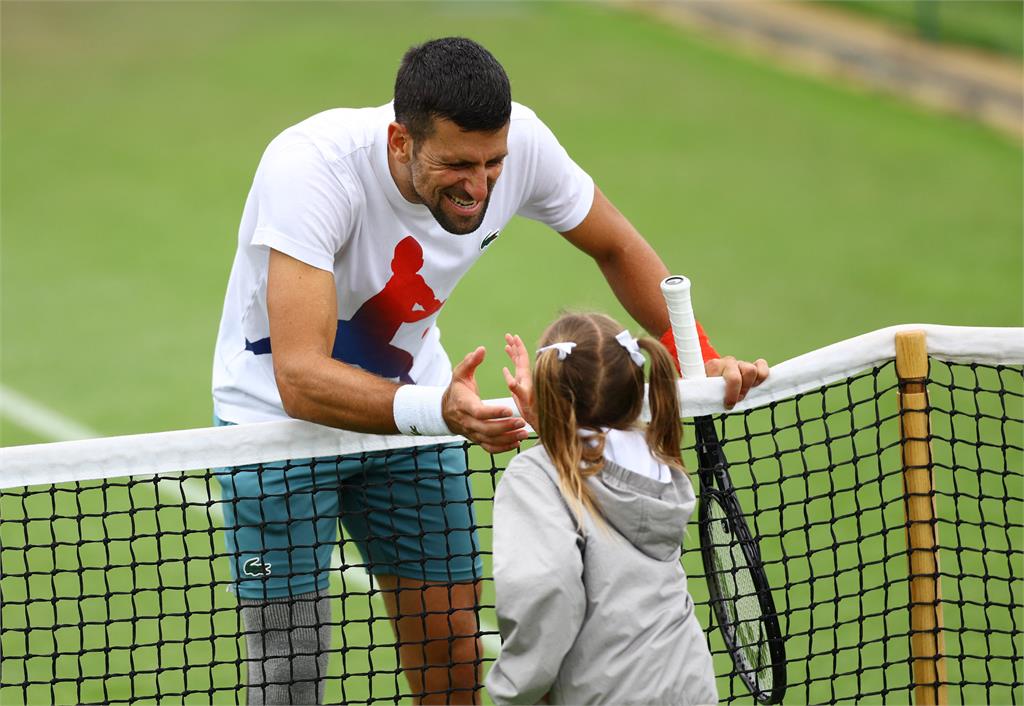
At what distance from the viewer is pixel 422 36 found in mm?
14711

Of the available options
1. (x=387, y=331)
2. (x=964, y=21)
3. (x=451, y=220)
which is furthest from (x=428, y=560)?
(x=964, y=21)

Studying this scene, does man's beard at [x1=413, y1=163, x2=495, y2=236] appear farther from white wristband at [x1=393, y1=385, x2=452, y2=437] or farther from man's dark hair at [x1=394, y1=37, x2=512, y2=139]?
white wristband at [x1=393, y1=385, x2=452, y2=437]

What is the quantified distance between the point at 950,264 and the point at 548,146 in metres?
6.52

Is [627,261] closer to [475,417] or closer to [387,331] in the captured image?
[387,331]

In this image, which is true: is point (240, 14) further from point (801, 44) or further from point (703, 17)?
point (801, 44)

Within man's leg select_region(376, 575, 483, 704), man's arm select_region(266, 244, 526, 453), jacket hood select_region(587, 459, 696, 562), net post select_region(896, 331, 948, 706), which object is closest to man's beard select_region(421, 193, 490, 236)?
man's arm select_region(266, 244, 526, 453)

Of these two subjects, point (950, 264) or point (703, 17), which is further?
point (703, 17)

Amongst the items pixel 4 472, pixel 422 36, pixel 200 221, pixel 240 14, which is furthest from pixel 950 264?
pixel 240 14

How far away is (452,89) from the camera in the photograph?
3.77 metres

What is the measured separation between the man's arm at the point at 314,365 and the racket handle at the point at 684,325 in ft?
1.77

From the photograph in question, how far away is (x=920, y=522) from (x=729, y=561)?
0.54m

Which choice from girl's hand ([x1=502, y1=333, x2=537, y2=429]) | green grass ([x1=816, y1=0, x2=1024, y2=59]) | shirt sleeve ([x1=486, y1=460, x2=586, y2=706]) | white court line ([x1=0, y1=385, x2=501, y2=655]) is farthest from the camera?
green grass ([x1=816, y1=0, x2=1024, y2=59])

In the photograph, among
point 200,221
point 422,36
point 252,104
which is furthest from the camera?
point 422,36

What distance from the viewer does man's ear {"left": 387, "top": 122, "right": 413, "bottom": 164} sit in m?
3.91
